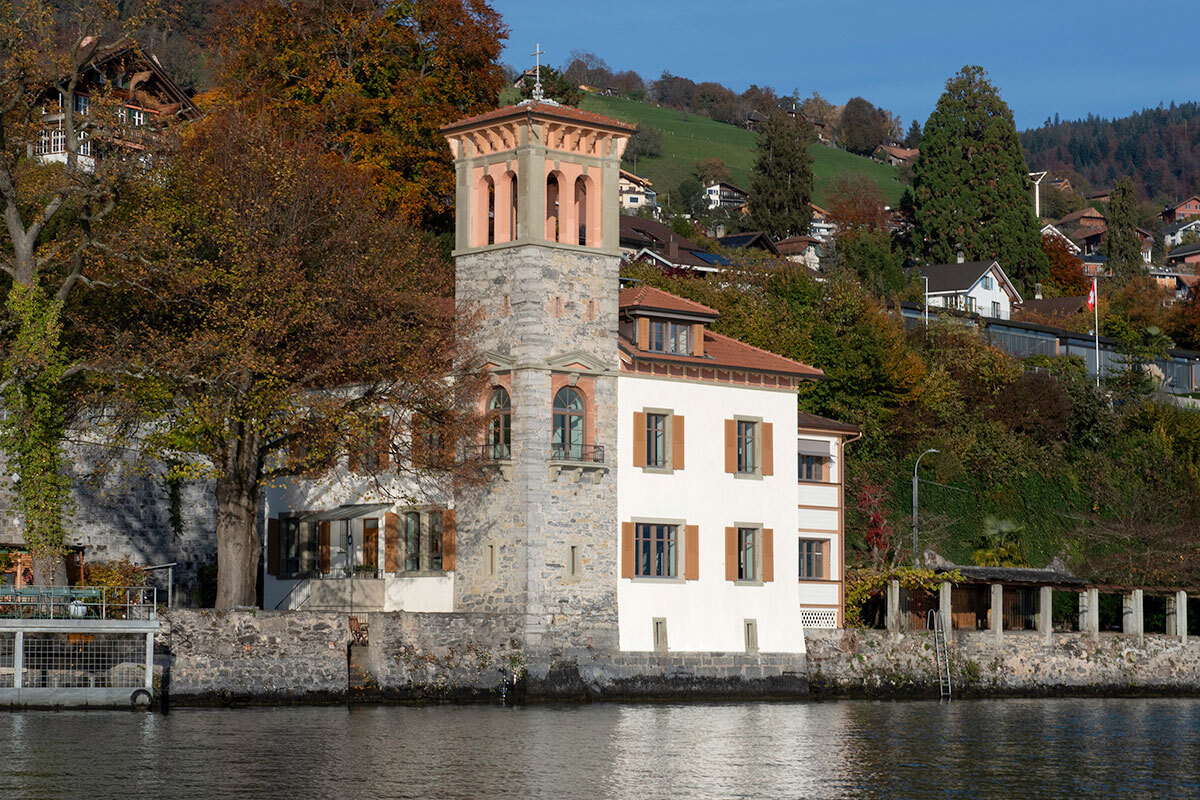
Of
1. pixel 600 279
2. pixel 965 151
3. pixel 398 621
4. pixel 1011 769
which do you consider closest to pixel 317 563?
pixel 398 621

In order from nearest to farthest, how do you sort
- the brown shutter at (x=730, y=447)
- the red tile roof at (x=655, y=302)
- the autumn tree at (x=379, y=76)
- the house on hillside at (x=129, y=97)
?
→ the red tile roof at (x=655, y=302) < the brown shutter at (x=730, y=447) < the autumn tree at (x=379, y=76) < the house on hillside at (x=129, y=97)

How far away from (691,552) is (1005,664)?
11799 millimetres

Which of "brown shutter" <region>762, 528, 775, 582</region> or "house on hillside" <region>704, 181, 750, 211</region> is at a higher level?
"house on hillside" <region>704, 181, 750, 211</region>

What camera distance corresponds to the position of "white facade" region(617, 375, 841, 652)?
5000 cm

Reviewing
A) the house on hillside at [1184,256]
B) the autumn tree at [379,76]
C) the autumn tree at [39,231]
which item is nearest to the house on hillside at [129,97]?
the autumn tree at [379,76]

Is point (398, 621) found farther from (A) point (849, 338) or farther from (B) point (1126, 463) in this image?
(B) point (1126, 463)

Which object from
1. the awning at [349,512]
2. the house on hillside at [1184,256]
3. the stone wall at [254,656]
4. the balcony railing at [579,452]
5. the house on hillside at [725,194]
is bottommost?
the stone wall at [254,656]

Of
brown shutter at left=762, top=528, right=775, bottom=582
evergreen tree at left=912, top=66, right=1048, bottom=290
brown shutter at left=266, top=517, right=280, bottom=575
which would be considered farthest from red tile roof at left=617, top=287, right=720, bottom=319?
evergreen tree at left=912, top=66, right=1048, bottom=290

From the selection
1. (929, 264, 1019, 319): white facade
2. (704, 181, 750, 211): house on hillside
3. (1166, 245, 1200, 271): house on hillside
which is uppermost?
(704, 181, 750, 211): house on hillside

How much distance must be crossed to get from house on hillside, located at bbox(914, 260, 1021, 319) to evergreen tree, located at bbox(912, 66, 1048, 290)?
12.8ft

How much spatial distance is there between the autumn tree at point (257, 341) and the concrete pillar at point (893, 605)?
1526 centimetres

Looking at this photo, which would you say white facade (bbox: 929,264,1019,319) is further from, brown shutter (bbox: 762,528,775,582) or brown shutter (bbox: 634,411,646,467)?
brown shutter (bbox: 634,411,646,467)

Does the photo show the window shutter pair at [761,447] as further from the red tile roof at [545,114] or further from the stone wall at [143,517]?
the stone wall at [143,517]

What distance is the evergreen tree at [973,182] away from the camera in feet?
358
